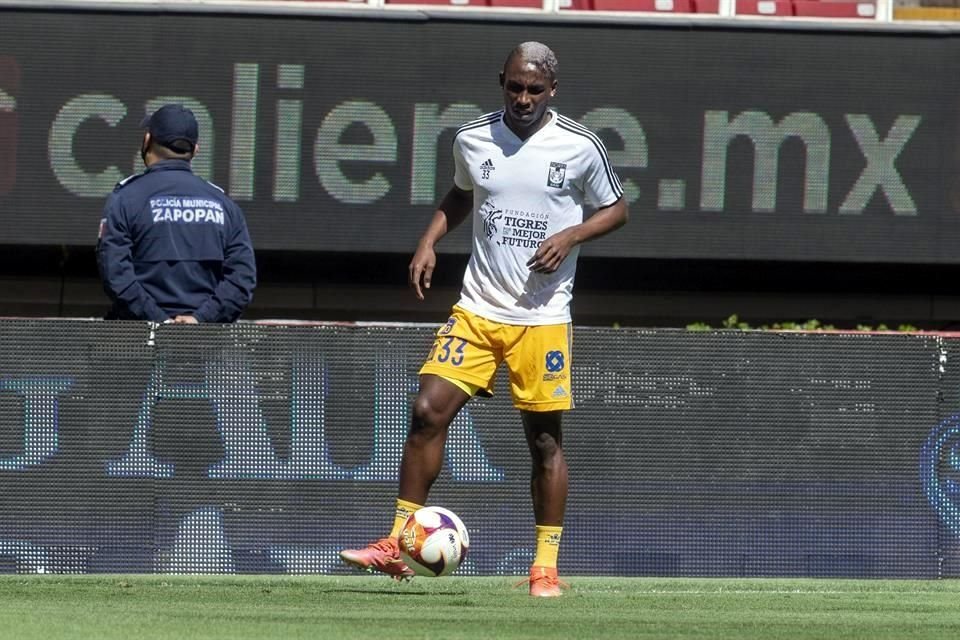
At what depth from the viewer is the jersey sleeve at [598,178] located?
6.40 meters

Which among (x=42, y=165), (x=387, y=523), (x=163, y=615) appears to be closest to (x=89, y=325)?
(x=387, y=523)

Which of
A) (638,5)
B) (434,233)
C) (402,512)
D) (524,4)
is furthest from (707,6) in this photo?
(402,512)

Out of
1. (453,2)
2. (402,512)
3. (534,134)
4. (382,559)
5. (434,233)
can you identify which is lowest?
(382,559)

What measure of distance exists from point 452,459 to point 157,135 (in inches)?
75.5

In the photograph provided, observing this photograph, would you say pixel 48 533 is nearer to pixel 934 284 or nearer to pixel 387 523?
pixel 387 523

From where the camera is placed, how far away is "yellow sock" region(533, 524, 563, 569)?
6.48 meters

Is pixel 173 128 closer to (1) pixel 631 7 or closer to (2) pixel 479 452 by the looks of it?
(2) pixel 479 452

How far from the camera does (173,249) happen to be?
300 inches

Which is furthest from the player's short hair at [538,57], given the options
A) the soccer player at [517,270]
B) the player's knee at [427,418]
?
the player's knee at [427,418]

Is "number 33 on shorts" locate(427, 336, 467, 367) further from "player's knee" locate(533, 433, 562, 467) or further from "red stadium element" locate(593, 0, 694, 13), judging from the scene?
"red stadium element" locate(593, 0, 694, 13)

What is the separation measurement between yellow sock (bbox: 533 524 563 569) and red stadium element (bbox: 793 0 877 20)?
741 cm

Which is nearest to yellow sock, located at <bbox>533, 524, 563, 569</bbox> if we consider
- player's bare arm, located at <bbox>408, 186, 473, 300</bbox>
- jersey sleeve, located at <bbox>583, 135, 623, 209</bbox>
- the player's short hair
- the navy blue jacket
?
player's bare arm, located at <bbox>408, 186, 473, 300</bbox>

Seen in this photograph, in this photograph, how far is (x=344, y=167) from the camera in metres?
12.8

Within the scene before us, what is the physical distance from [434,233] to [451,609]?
55.5 inches
